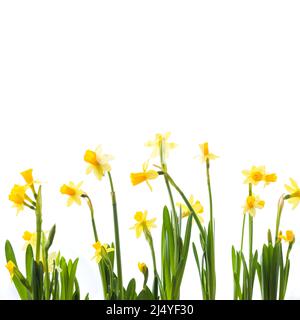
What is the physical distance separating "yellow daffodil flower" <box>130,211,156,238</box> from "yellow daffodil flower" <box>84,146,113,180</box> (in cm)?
10

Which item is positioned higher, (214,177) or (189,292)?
(214,177)

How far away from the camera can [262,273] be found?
1.00 metres

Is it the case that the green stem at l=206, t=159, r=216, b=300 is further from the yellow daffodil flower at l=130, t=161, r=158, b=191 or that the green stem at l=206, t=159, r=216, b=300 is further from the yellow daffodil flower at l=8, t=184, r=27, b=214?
the yellow daffodil flower at l=8, t=184, r=27, b=214

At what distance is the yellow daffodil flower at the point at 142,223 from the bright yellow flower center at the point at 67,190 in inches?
4.3

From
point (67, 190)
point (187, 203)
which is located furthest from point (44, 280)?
point (187, 203)

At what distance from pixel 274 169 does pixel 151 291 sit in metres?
0.40

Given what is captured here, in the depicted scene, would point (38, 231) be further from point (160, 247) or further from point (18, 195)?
point (160, 247)

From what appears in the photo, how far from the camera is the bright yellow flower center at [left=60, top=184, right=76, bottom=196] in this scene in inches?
37.3

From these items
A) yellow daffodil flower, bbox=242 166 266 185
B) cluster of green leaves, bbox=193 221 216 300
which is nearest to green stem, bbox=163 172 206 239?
cluster of green leaves, bbox=193 221 216 300

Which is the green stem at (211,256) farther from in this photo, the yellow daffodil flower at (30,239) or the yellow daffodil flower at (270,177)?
the yellow daffodil flower at (30,239)

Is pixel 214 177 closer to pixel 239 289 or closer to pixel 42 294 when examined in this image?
pixel 239 289
